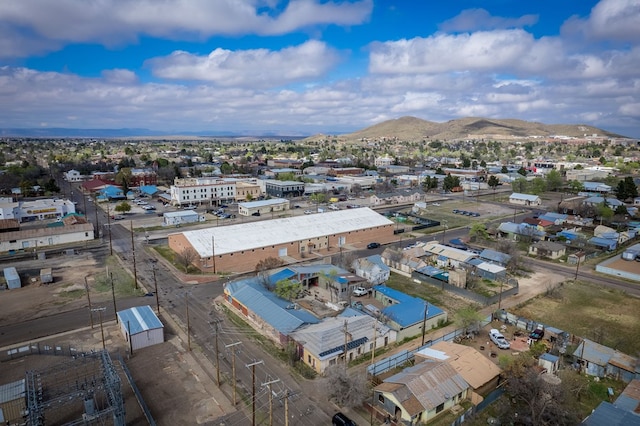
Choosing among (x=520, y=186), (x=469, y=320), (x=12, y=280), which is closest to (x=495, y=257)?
(x=469, y=320)

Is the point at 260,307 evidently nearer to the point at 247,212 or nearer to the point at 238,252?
the point at 238,252

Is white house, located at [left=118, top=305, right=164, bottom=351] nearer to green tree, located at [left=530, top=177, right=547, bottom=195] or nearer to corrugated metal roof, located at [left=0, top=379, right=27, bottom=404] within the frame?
corrugated metal roof, located at [left=0, top=379, right=27, bottom=404]

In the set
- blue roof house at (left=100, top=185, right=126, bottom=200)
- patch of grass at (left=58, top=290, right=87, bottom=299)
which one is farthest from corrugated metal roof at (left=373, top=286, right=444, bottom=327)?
blue roof house at (left=100, top=185, right=126, bottom=200)

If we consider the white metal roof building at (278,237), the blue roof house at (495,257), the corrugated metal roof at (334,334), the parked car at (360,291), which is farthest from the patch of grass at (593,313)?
the white metal roof building at (278,237)

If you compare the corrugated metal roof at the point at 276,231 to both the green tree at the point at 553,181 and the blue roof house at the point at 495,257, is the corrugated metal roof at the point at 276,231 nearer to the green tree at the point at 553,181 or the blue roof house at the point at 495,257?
the blue roof house at the point at 495,257

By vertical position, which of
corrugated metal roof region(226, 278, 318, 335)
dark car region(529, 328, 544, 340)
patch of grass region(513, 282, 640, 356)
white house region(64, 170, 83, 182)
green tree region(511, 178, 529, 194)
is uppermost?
green tree region(511, 178, 529, 194)
